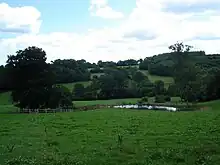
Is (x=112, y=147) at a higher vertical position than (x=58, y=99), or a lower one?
lower

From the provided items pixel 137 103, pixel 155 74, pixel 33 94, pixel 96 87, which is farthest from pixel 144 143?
pixel 155 74

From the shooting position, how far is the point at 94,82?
125 metres

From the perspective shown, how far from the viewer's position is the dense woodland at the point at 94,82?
72.7 meters

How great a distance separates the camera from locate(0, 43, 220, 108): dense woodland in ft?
238

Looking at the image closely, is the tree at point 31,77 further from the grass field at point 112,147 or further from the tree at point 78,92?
the tree at point 78,92

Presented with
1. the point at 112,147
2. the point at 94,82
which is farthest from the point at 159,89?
the point at 112,147

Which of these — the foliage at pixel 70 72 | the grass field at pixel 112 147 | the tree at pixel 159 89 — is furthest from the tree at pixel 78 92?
the grass field at pixel 112 147

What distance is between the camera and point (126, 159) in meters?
19.1

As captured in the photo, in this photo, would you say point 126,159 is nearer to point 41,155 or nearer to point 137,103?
point 41,155

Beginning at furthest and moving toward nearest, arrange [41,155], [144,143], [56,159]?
[144,143] < [41,155] < [56,159]

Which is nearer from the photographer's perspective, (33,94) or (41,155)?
(41,155)

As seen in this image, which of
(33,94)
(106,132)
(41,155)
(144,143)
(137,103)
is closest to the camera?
(41,155)

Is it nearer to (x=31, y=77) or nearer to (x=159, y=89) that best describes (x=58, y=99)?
(x=31, y=77)

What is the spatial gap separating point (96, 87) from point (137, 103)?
25606 mm
